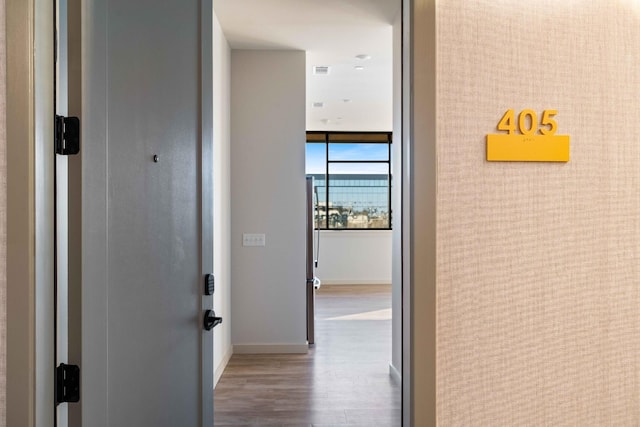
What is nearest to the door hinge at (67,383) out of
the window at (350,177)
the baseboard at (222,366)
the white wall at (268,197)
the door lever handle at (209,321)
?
the door lever handle at (209,321)

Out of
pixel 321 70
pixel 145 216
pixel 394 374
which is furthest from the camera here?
pixel 321 70

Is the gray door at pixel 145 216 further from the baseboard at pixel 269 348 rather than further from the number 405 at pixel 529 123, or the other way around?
the baseboard at pixel 269 348

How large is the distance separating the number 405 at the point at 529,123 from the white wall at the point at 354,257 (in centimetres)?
739

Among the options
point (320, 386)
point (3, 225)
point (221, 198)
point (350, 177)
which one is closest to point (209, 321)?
point (3, 225)

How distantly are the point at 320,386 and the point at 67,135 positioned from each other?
298 cm

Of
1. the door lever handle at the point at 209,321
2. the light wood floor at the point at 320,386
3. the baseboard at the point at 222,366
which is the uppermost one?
the door lever handle at the point at 209,321

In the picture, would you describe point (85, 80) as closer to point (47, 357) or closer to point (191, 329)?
point (47, 357)

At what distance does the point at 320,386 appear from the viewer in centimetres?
356

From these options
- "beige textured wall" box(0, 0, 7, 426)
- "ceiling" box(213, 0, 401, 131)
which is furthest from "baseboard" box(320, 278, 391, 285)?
"beige textured wall" box(0, 0, 7, 426)

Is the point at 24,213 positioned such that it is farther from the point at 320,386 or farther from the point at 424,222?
the point at 320,386

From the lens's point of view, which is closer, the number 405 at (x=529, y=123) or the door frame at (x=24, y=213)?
the door frame at (x=24, y=213)

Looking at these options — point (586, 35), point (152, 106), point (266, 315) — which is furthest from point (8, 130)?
point (266, 315)

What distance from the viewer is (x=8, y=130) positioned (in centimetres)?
102

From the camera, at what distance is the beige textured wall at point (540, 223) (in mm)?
1207
